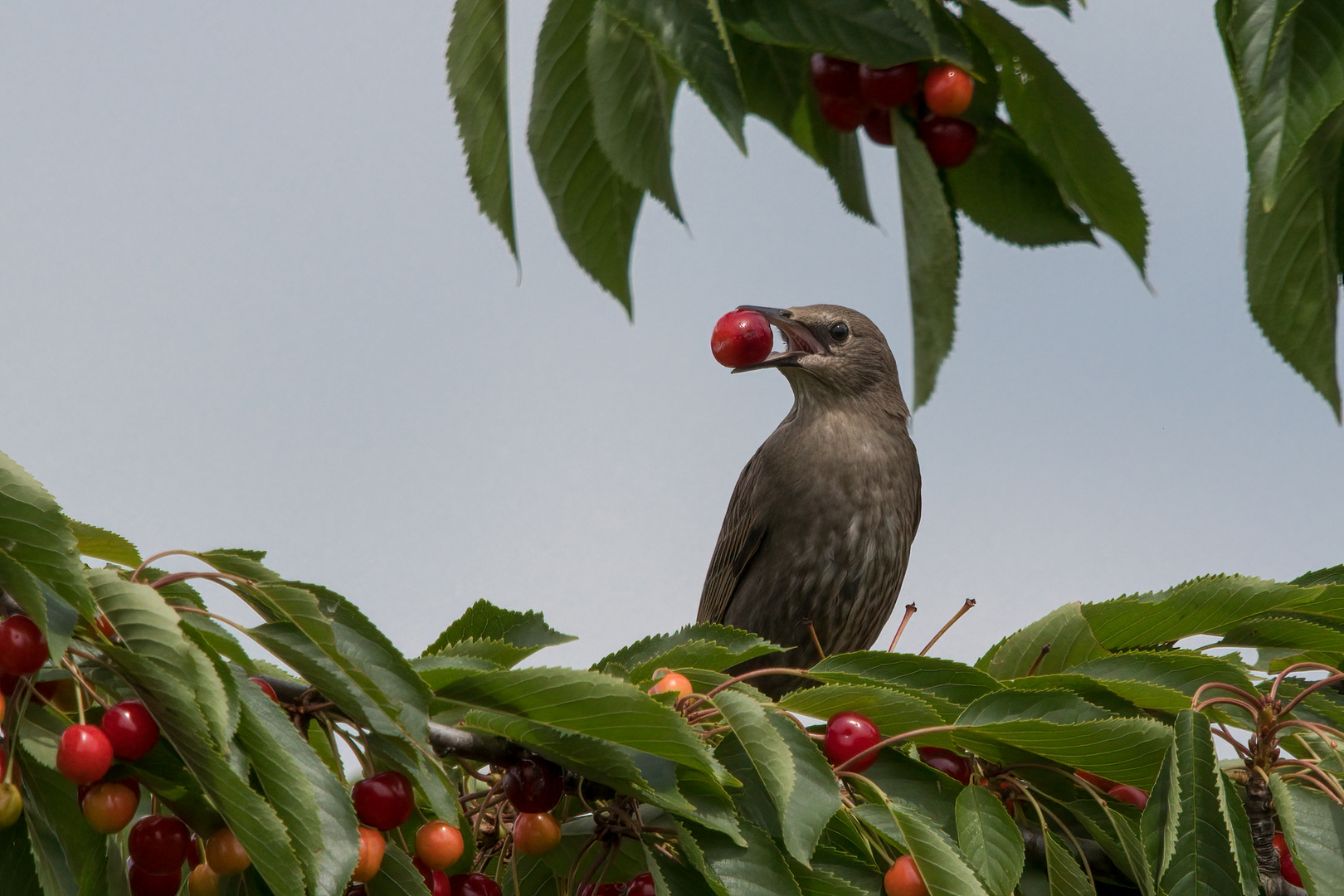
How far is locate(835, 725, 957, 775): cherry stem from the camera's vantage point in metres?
2.16

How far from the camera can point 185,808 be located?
1865 millimetres

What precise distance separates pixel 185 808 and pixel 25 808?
0.69ft

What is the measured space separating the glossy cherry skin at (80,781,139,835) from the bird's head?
4538 millimetres

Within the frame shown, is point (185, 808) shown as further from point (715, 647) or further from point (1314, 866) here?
point (1314, 866)

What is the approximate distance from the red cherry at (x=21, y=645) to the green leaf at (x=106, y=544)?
0.37 m

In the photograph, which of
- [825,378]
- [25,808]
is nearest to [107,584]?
[25,808]

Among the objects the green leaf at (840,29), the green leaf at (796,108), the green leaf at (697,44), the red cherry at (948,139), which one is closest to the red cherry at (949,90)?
the red cherry at (948,139)

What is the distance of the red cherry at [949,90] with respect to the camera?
1.68m

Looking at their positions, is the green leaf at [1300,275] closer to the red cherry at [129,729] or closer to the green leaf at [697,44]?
A: the green leaf at [697,44]

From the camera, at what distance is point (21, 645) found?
65.6 inches

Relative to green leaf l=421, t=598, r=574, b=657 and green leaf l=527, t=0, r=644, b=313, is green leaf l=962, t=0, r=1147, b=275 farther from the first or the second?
green leaf l=421, t=598, r=574, b=657

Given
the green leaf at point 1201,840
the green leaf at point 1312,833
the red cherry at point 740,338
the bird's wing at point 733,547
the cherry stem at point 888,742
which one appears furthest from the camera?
the bird's wing at point 733,547

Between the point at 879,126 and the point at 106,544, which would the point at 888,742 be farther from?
the point at 106,544

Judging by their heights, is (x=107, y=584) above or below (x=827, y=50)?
below
